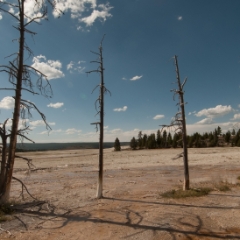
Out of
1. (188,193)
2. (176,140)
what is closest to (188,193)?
(188,193)

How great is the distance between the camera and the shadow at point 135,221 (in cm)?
730

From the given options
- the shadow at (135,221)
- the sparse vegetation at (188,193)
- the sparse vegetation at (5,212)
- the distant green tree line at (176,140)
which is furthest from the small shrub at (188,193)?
the distant green tree line at (176,140)

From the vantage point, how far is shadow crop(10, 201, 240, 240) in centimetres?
730

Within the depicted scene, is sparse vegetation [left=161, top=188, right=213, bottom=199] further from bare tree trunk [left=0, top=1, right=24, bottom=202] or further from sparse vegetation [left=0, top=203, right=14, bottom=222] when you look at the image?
bare tree trunk [left=0, top=1, right=24, bottom=202]

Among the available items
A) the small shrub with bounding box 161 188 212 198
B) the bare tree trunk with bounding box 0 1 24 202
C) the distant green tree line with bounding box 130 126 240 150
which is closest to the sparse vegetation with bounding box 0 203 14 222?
the bare tree trunk with bounding box 0 1 24 202

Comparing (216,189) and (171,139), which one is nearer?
(216,189)

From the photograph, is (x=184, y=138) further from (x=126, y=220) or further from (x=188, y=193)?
(x=126, y=220)

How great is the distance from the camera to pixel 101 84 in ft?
42.2

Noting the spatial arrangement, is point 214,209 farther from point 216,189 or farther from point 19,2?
point 19,2

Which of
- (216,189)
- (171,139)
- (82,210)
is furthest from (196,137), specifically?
(82,210)

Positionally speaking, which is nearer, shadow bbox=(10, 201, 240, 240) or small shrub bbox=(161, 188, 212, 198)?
shadow bbox=(10, 201, 240, 240)

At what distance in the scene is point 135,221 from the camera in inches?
335

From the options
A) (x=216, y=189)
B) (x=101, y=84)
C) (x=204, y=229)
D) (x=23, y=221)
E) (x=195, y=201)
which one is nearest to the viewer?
(x=204, y=229)

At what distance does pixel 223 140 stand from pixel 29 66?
295 feet
